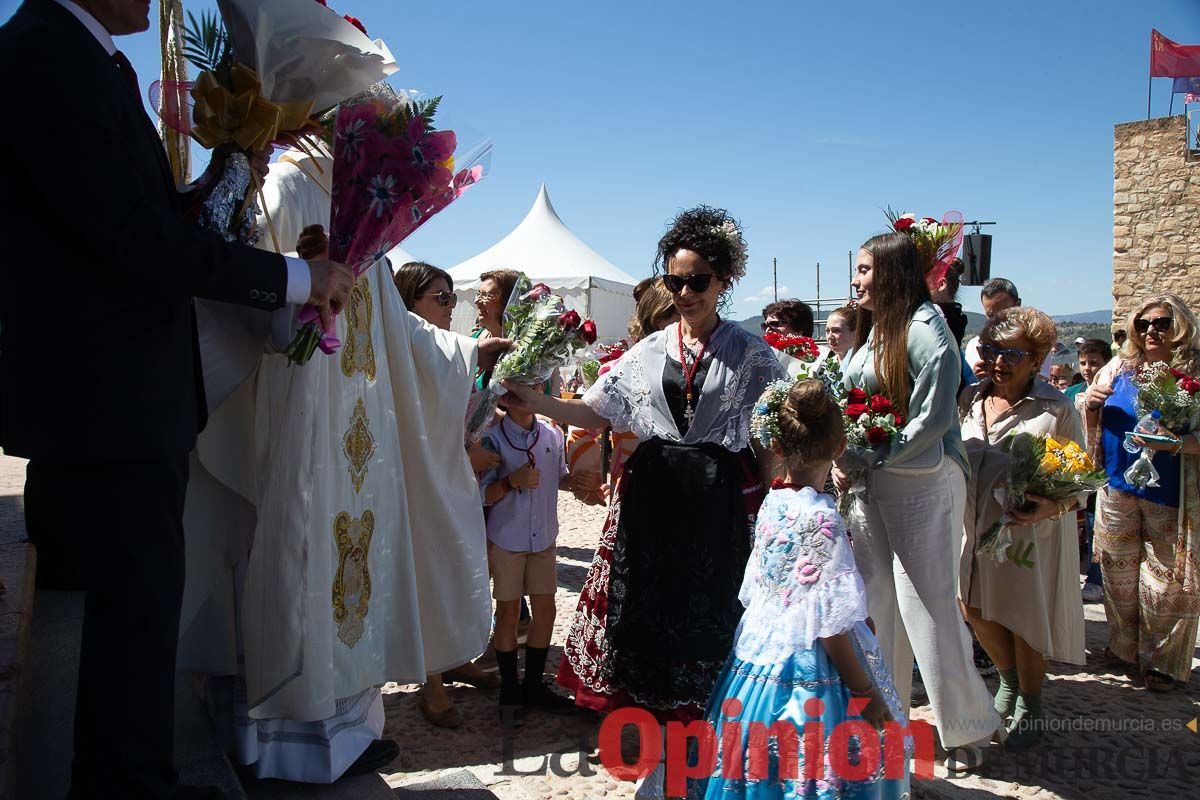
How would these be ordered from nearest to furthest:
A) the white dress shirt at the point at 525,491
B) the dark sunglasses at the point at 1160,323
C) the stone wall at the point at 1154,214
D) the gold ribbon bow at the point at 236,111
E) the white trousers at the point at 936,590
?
1. the gold ribbon bow at the point at 236,111
2. the white trousers at the point at 936,590
3. the white dress shirt at the point at 525,491
4. the dark sunglasses at the point at 1160,323
5. the stone wall at the point at 1154,214

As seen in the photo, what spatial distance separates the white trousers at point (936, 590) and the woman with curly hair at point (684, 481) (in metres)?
0.70

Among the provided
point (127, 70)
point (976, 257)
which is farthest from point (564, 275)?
point (127, 70)

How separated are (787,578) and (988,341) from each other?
93.6 inches

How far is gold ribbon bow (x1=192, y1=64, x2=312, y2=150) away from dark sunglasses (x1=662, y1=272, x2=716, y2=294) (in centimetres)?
162

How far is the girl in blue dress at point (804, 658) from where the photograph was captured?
237 cm

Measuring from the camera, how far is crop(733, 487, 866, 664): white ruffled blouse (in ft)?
7.91

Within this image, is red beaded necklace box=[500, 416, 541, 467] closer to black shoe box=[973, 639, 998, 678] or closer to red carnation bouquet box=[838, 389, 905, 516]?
red carnation bouquet box=[838, 389, 905, 516]

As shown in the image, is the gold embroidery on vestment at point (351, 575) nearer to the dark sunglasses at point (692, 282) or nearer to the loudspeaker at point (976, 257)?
the dark sunglasses at point (692, 282)

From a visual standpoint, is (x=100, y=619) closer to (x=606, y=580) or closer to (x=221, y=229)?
(x=221, y=229)

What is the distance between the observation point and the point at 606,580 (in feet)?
11.6

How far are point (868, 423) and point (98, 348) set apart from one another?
2731mm

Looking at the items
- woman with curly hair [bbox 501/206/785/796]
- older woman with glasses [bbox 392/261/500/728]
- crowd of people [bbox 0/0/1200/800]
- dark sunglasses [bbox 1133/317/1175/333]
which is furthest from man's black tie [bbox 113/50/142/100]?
dark sunglasses [bbox 1133/317/1175/333]

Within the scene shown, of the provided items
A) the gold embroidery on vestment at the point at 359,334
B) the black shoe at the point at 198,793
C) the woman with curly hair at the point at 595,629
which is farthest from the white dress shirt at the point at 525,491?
the black shoe at the point at 198,793

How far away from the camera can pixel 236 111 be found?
2080 millimetres
